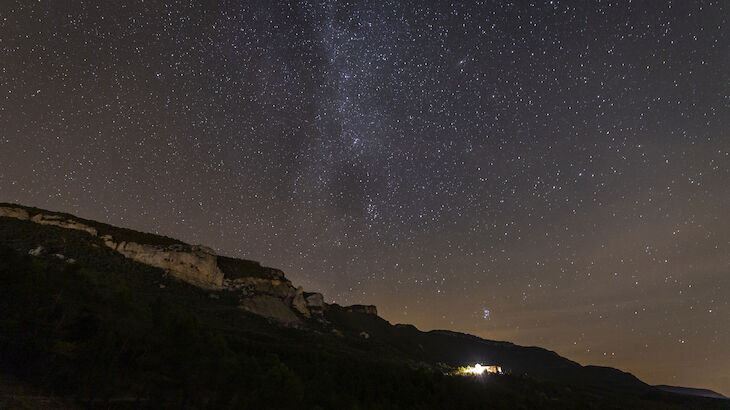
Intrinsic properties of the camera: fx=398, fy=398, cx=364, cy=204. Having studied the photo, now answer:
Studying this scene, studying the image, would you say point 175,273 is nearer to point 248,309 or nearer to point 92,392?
point 248,309

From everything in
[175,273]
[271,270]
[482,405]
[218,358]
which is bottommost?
[482,405]

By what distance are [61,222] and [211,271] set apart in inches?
1474

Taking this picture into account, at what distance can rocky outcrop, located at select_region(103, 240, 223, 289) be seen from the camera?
102 metres

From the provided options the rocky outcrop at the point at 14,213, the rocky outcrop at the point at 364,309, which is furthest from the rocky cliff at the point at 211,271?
the rocky outcrop at the point at 364,309

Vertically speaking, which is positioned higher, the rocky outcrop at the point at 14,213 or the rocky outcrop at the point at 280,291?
the rocky outcrop at the point at 14,213

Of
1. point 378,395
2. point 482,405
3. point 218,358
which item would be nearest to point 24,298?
point 218,358

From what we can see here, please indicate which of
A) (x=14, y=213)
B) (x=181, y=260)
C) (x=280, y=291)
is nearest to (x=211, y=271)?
(x=181, y=260)

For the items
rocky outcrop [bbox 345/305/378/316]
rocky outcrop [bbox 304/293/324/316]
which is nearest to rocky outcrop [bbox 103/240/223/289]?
rocky outcrop [bbox 304/293/324/316]

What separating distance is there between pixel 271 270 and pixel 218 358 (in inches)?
4761

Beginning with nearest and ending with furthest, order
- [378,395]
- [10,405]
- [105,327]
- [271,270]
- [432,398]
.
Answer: [10,405] → [105,327] → [378,395] → [432,398] → [271,270]

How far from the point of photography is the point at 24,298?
26391 mm

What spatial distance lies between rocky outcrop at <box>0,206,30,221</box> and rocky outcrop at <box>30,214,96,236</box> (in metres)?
1.59

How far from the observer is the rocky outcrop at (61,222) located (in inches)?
3637

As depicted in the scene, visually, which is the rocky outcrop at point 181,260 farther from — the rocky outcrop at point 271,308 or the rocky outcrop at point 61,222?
the rocky outcrop at point 271,308
